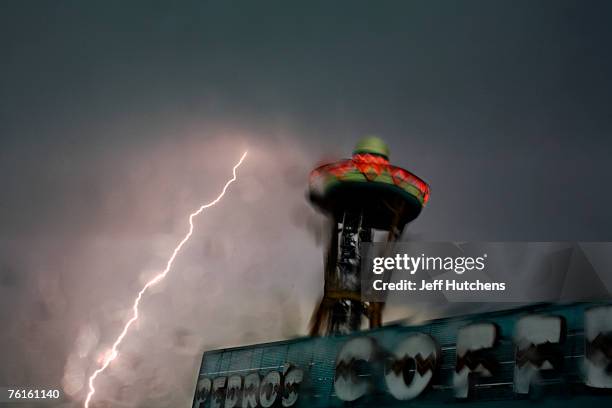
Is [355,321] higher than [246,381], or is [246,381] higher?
[355,321]

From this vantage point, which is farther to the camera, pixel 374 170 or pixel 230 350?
pixel 374 170

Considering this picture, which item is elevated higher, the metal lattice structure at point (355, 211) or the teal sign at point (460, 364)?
the metal lattice structure at point (355, 211)

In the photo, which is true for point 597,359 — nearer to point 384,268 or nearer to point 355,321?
point 384,268

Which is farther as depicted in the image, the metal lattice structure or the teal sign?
the metal lattice structure

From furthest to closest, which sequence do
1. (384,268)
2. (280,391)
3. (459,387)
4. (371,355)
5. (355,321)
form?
(355,321) < (384,268) < (280,391) < (371,355) < (459,387)

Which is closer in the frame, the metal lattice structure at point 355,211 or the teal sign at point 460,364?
the teal sign at point 460,364

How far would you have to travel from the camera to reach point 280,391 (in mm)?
24109

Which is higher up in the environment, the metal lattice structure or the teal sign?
the metal lattice structure

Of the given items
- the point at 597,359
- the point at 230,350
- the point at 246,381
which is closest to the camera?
the point at 597,359

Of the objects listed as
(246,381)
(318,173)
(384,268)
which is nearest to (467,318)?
(246,381)

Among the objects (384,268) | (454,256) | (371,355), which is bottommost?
(371,355)

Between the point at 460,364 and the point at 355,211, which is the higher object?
the point at 355,211

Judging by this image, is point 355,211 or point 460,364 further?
point 355,211

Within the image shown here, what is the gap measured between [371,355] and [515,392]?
205 inches
